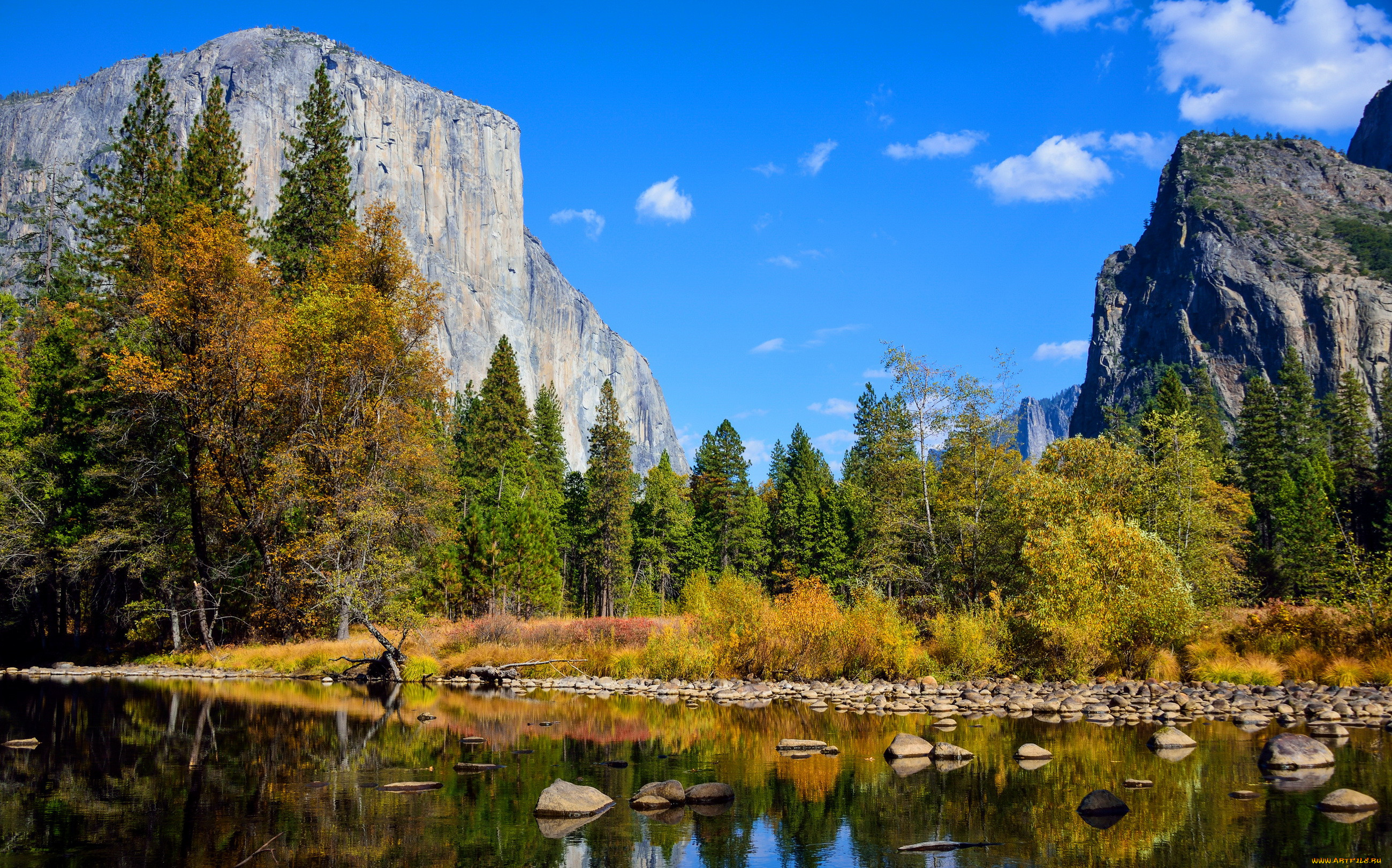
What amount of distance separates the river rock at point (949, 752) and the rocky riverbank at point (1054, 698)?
16.4ft

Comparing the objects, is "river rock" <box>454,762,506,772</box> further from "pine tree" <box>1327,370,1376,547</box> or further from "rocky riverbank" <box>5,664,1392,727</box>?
"pine tree" <box>1327,370,1376,547</box>

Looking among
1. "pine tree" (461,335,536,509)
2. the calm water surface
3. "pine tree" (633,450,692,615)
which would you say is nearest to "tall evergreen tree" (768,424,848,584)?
"pine tree" (633,450,692,615)

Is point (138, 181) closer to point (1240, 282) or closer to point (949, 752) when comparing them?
point (949, 752)

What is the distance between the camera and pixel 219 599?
3362cm

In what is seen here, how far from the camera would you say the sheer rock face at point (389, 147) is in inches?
5645

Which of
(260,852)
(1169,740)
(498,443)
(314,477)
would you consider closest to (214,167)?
(314,477)

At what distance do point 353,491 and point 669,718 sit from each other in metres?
16.6

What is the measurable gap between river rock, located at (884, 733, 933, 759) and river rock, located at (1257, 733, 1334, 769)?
15.6 feet

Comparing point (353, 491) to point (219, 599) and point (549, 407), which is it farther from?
point (549, 407)

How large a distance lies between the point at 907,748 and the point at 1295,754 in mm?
5499

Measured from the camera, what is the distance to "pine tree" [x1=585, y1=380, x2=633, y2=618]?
60188 mm

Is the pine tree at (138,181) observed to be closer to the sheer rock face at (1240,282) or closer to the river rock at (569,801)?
the river rock at (569,801)

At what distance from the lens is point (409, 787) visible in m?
11.2

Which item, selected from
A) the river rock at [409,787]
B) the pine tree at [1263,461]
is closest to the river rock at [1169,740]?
the river rock at [409,787]
